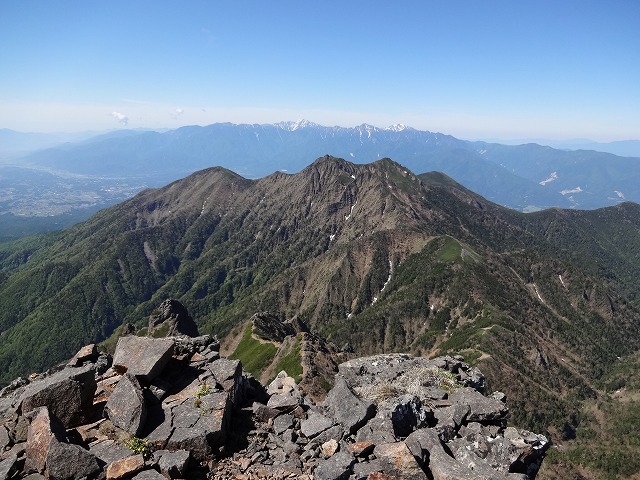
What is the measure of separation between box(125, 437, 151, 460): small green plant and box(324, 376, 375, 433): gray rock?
24.9ft

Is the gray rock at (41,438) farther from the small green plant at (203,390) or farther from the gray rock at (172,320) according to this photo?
the gray rock at (172,320)

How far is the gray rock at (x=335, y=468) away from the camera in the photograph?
44.4 feet

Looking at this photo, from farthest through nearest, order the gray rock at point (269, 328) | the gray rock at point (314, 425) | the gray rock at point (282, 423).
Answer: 1. the gray rock at point (269, 328)
2. the gray rock at point (282, 423)
3. the gray rock at point (314, 425)

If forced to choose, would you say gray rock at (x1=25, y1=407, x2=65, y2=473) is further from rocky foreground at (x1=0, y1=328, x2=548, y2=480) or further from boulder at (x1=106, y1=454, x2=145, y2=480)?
boulder at (x1=106, y1=454, x2=145, y2=480)

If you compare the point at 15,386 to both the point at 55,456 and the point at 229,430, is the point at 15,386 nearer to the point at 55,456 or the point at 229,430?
the point at 55,456

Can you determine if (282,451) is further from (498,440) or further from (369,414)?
(498,440)

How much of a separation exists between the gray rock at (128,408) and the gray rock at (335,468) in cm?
738

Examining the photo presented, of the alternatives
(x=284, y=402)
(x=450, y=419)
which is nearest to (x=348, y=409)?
(x=284, y=402)

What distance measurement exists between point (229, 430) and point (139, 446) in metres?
3.64

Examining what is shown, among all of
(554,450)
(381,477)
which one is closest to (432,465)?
(381,477)

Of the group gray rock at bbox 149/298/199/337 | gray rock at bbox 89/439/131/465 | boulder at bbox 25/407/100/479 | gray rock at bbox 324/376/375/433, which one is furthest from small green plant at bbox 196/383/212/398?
gray rock at bbox 149/298/199/337

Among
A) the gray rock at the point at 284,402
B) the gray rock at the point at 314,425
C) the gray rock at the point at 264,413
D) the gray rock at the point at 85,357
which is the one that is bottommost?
the gray rock at the point at 85,357

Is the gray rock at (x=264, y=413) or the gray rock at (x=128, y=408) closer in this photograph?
the gray rock at (x=128, y=408)

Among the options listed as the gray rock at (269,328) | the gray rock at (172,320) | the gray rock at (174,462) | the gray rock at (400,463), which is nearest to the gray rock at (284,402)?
the gray rock at (174,462)
